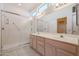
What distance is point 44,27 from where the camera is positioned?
202 centimetres

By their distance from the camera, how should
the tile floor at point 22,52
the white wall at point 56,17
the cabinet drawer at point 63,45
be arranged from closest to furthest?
1. the cabinet drawer at point 63,45
2. the white wall at point 56,17
3. the tile floor at point 22,52

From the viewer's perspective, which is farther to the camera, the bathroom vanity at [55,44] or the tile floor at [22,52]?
the tile floor at [22,52]

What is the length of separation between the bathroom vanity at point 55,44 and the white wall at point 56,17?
115 millimetres

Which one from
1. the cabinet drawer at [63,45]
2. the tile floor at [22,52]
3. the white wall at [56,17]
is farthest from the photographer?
the tile floor at [22,52]

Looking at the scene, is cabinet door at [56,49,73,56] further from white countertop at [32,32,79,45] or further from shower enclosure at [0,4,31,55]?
shower enclosure at [0,4,31,55]

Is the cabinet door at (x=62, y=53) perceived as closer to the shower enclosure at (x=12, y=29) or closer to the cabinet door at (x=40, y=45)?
the cabinet door at (x=40, y=45)

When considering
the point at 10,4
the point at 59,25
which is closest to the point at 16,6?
the point at 10,4

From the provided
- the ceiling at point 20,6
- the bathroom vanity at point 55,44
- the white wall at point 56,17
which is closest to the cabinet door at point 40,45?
the bathroom vanity at point 55,44

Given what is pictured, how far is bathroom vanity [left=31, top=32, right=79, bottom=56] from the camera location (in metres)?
1.68

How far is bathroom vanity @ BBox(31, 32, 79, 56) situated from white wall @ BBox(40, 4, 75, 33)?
115 millimetres

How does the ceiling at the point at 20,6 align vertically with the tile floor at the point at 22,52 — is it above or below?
above

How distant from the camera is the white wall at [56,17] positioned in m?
1.86

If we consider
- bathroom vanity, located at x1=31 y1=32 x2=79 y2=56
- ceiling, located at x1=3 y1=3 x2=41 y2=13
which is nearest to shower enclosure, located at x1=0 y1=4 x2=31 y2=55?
ceiling, located at x1=3 y1=3 x2=41 y2=13

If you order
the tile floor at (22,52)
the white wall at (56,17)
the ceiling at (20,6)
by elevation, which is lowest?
the tile floor at (22,52)
